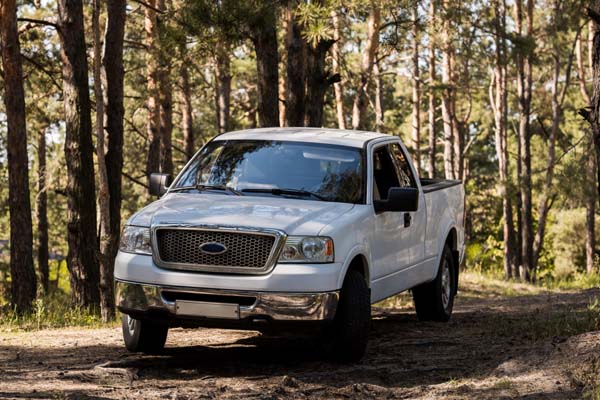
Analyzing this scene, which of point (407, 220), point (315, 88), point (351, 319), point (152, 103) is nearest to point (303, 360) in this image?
point (351, 319)

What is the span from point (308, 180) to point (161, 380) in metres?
2.27

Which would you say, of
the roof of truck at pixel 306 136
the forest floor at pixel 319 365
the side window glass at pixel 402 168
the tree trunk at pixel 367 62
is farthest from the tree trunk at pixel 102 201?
the tree trunk at pixel 367 62

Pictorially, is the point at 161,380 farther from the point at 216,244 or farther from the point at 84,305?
the point at 84,305

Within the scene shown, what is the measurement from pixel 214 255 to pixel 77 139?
9.01 m

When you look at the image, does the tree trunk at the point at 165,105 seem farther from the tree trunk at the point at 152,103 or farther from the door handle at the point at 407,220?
the door handle at the point at 407,220

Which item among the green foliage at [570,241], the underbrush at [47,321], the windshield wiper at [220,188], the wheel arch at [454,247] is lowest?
the green foliage at [570,241]

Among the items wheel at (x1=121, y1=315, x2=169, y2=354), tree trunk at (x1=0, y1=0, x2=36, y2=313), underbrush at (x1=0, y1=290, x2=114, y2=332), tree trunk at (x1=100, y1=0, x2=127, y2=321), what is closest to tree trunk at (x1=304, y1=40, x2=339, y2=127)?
tree trunk at (x1=100, y1=0, x2=127, y2=321)

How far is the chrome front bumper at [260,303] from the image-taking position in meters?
7.69

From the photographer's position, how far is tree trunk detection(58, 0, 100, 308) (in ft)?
53.5

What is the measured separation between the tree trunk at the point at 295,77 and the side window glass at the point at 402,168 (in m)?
A: 7.39

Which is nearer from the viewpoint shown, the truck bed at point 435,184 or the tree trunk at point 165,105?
the truck bed at point 435,184

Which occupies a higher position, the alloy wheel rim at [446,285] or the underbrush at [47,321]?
the alloy wheel rim at [446,285]

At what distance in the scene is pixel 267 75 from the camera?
17875 millimetres

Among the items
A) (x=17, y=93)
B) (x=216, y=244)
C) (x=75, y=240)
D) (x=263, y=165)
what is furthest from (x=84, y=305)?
(x=216, y=244)
